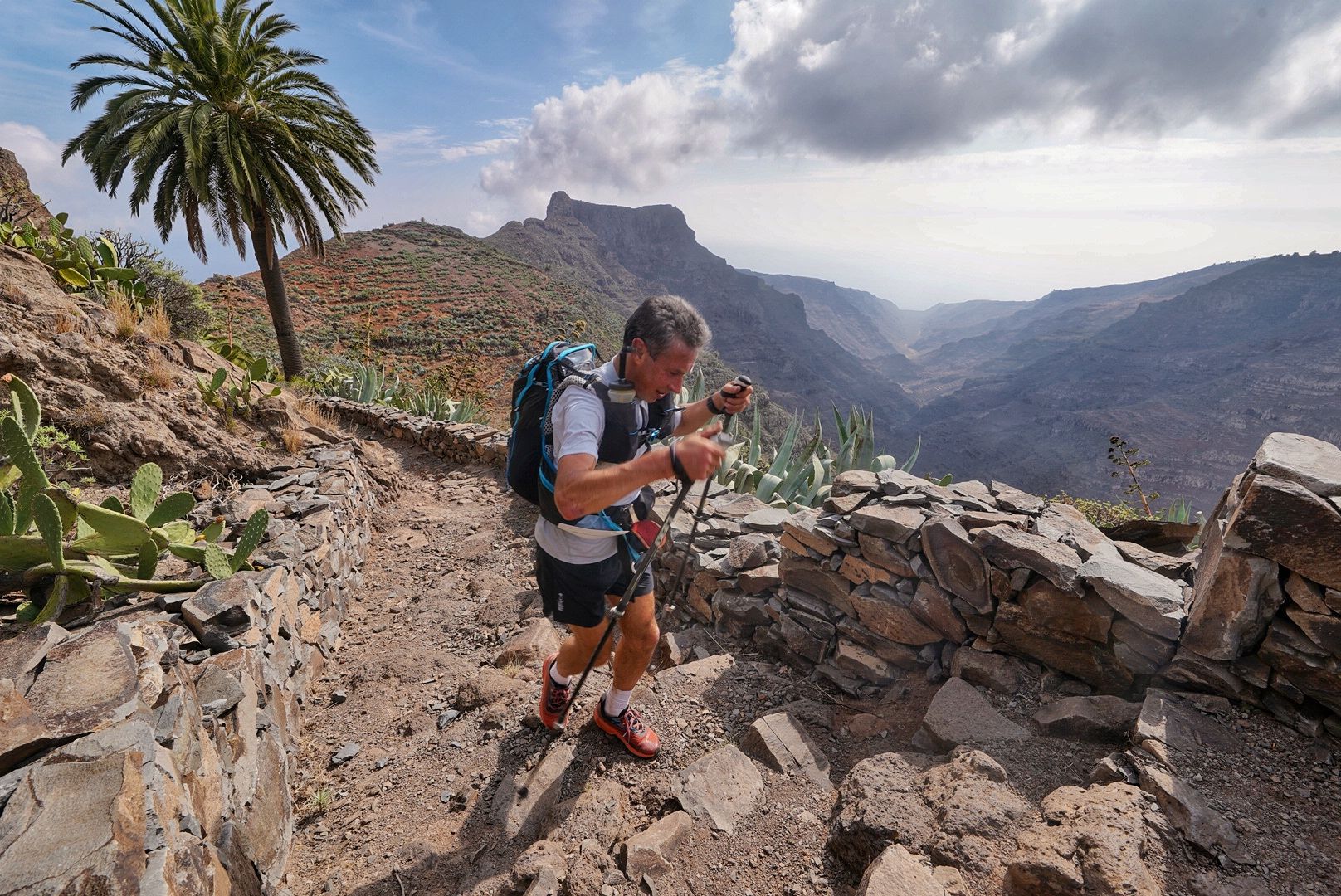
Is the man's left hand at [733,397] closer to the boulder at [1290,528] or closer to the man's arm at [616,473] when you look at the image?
the man's arm at [616,473]

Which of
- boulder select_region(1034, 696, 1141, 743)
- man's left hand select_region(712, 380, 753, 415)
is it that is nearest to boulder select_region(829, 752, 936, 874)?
boulder select_region(1034, 696, 1141, 743)

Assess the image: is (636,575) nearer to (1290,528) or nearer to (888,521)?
(888,521)

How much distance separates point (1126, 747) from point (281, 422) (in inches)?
279

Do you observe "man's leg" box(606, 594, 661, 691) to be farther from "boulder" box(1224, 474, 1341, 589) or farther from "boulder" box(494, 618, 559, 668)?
"boulder" box(1224, 474, 1341, 589)

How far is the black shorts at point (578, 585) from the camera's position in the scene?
2.38m

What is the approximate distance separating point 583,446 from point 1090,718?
2.46m

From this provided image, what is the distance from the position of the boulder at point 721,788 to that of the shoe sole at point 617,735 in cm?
24

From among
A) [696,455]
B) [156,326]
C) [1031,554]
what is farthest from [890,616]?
[156,326]

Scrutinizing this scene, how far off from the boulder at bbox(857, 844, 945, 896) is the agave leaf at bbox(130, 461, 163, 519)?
3.45 metres

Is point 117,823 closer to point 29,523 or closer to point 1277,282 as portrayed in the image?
point 29,523

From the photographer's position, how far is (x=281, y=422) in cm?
602

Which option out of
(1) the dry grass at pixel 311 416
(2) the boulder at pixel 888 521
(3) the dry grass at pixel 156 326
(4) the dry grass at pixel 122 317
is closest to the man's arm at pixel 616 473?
(2) the boulder at pixel 888 521

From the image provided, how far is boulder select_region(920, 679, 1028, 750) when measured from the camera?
2559 millimetres

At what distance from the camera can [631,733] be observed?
2.72 m
